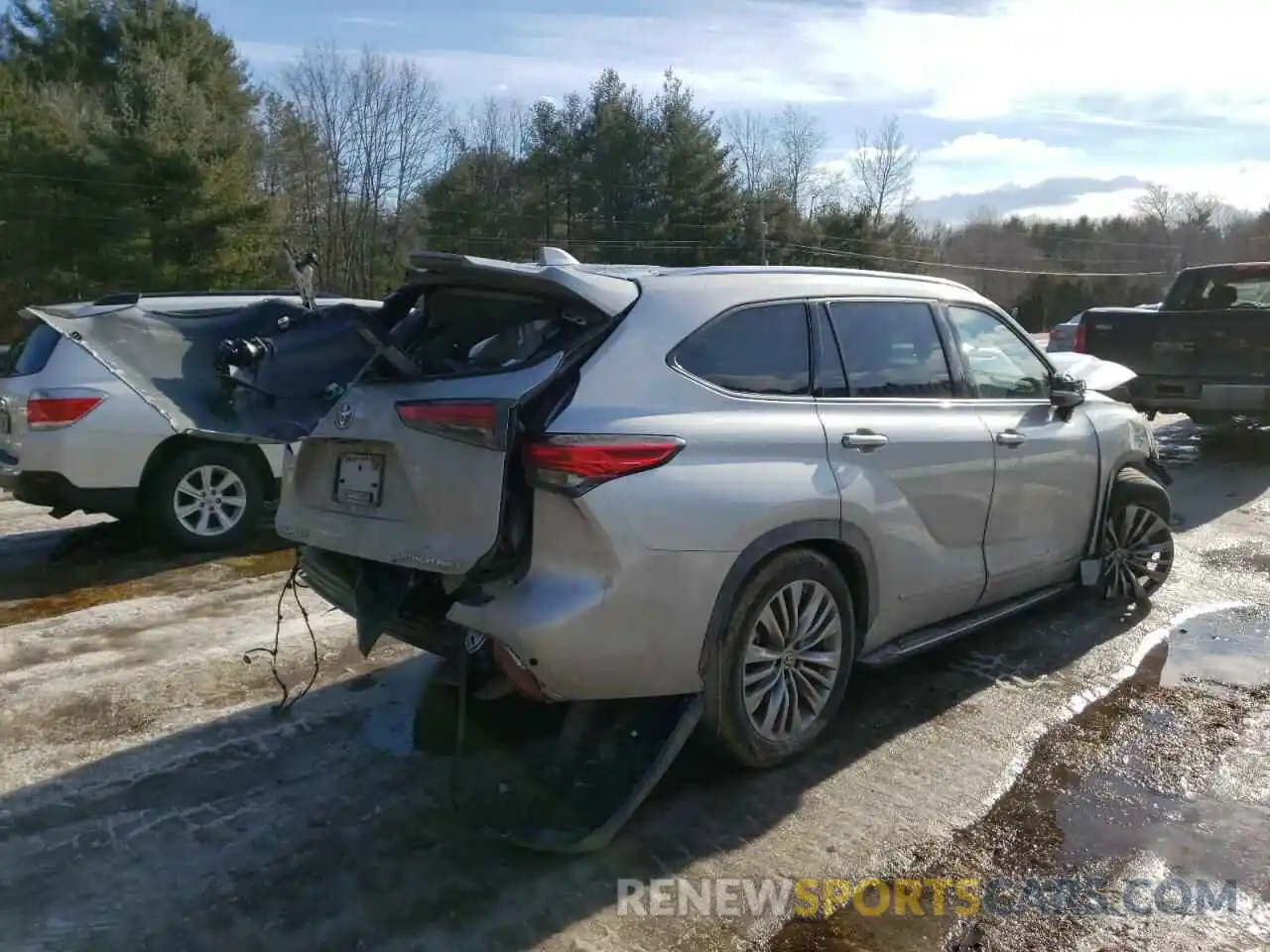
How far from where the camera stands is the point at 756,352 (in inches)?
154

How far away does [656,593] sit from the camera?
3.35 m

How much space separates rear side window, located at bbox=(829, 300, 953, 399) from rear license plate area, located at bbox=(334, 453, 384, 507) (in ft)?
6.18

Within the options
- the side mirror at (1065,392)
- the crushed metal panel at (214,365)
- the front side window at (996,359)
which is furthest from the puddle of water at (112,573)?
the side mirror at (1065,392)

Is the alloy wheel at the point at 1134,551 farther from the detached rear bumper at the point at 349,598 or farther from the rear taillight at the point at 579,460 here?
the detached rear bumper at the point at 349,598

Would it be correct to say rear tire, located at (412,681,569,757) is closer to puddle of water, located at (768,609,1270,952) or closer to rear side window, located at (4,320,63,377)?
puddle of water, located at (768,609,1270,952)

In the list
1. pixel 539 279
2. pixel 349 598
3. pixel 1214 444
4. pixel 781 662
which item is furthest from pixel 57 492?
pixel 1214 444

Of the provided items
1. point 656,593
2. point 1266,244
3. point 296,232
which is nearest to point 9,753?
point 656,593

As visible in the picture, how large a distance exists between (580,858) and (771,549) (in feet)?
3.99

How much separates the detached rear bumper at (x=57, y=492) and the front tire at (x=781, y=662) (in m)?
5.06

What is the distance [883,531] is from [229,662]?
324cm

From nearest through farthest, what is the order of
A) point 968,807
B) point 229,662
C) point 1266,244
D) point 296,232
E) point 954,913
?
point 954,913
point 968,807
point 229,662
point 296,232
point 1266,244

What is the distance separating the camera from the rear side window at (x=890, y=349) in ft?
13.9

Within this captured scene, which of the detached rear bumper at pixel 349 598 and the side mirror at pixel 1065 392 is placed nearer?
the detached rear bumper at pixel 349 598

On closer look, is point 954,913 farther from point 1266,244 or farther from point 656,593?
point 1266,244
